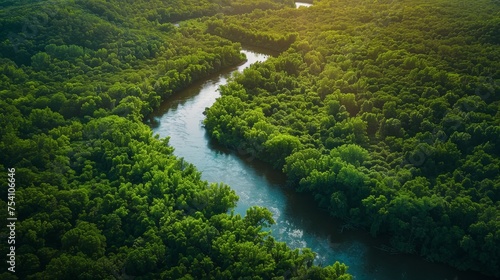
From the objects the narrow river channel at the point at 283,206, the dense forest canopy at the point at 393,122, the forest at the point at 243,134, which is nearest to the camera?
the forest at the point at 243,134

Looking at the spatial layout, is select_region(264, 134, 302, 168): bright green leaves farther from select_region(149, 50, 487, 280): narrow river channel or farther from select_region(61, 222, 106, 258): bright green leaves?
select_region(61, 222, 106, 258): bright green leaves

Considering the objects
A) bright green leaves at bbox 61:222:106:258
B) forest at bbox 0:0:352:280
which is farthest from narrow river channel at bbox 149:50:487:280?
bright green leaves at bbox 61:222:106:258

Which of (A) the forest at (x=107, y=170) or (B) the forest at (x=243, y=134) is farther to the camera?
(B) the forest at (x=243, y=134)

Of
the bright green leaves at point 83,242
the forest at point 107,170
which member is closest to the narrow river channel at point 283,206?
the forest at point 107,170

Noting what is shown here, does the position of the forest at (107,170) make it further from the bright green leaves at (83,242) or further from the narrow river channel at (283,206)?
the narrow river channel at (283,206)

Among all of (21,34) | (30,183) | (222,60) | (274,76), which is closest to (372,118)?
(274,76)

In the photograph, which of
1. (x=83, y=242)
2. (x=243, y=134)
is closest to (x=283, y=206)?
(x=243, y=134)
